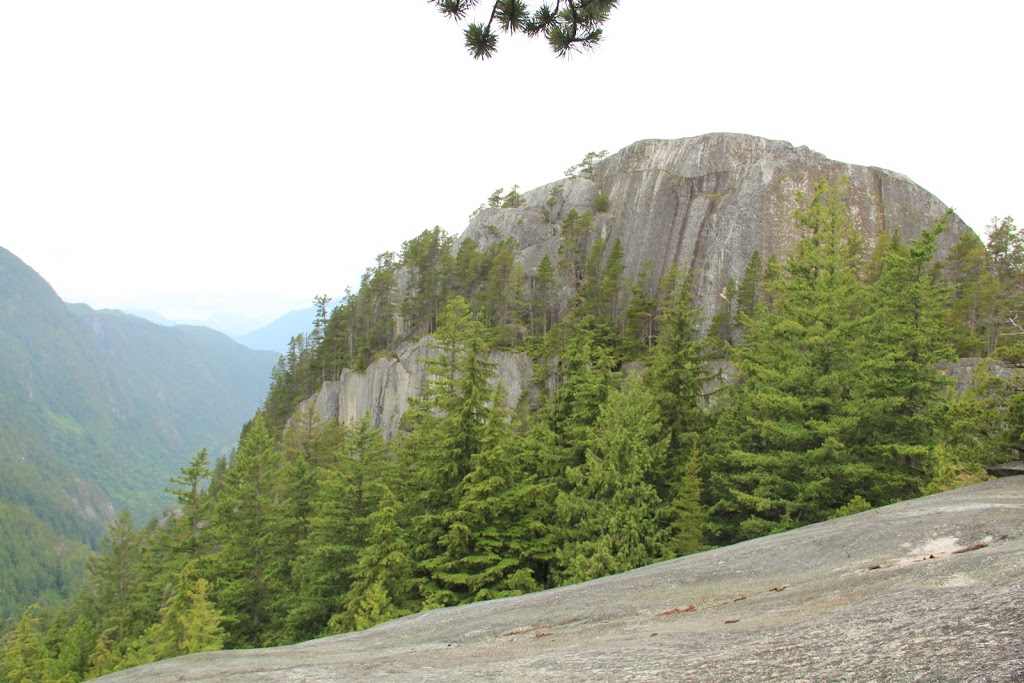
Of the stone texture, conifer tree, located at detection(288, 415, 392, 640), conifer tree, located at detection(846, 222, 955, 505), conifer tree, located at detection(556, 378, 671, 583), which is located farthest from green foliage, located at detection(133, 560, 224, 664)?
the stone texture

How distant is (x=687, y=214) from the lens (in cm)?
5025

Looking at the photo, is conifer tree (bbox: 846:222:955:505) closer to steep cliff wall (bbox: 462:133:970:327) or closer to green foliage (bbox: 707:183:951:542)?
green foliage (bbox: 707:183:951:542)

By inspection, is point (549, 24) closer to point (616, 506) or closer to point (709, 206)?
point (616, 506)

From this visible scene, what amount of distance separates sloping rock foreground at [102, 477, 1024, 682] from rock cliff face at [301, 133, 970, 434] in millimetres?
37175

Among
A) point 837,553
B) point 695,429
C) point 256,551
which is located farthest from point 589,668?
point 256,551

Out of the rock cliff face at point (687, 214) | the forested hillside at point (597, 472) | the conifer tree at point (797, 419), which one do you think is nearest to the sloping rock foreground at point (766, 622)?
the conifer tree at point (797, 419)

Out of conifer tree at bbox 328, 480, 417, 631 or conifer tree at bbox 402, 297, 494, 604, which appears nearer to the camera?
conifer tree at bbox 328, 480, 417, 631

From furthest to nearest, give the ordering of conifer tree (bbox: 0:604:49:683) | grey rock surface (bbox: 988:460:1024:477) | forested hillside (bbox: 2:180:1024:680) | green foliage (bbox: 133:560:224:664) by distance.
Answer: conifer tree (bbox: 0:604:49:683) < green foliage (bbox: 133:560:224:664) < forested hillside (bbox: 2:180:1024:680) < grey rock surface (bbox: 988:460:1024:477)

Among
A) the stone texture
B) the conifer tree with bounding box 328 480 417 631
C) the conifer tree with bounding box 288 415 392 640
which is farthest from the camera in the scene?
the stone texture

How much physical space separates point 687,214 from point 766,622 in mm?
49595

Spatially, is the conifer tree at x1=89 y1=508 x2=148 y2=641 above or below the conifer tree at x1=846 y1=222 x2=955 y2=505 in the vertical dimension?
below

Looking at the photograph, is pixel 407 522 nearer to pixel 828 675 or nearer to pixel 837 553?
pixel 837 553

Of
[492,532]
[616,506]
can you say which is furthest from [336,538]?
[616,506]

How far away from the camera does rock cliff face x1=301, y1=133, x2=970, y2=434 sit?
149 ft
